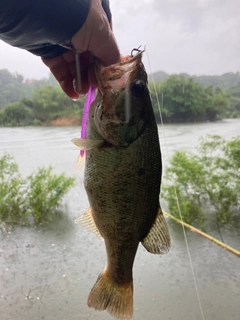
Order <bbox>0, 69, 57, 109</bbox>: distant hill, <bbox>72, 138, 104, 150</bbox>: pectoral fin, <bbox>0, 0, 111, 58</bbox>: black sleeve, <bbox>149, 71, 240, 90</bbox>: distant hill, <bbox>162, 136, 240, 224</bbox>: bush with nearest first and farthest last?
<bbox>0, 0, 111, 58</bbox>: black sleeve
<bbox>72, 138, 104, 150</bbox>: pectoral fin
<bbox>0, 69, 57, 109</bbox>: distant hill
<bbox>162, 136, 240, 224</bbox>: bush
<bbox>149, 71, 240, 90</bbox>: distant hill

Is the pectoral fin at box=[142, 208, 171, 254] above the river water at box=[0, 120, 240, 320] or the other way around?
above

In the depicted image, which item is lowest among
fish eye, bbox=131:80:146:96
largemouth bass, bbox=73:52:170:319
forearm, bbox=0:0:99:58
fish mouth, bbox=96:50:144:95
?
largemouth bass, bbox=73:52:170:319

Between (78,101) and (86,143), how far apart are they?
2210 mm

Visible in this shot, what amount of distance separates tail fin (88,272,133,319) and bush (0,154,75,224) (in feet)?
8.12

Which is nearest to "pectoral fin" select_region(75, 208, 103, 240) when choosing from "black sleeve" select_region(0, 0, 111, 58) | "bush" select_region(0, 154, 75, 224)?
"black sleeve" select_region(0, 0, 111, 58)

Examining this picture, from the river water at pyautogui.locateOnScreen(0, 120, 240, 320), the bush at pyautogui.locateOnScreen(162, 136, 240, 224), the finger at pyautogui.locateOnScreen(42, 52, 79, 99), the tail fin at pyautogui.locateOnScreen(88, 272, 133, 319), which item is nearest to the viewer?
the tail fin at pyautogui.locateOnScreen(88, 272, 133, 319)

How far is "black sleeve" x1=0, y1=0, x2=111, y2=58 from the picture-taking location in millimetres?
827

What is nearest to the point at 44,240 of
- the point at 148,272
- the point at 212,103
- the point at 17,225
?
the point at 17,225

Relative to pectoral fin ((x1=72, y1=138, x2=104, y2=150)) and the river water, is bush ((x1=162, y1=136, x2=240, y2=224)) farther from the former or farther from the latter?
pectoral fin ((x1=72, y1=138, x2=104, y2=150))

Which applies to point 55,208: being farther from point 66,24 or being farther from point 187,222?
point 66,24

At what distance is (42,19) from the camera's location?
2.79 feet

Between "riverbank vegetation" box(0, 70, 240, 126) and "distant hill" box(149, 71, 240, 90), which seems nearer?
"riverbank vegetation" box(0, 70, 240, 126)

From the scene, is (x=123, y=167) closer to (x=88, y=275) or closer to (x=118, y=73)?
(x=118, y=73)

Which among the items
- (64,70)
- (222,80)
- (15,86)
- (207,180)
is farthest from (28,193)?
(64,70)
